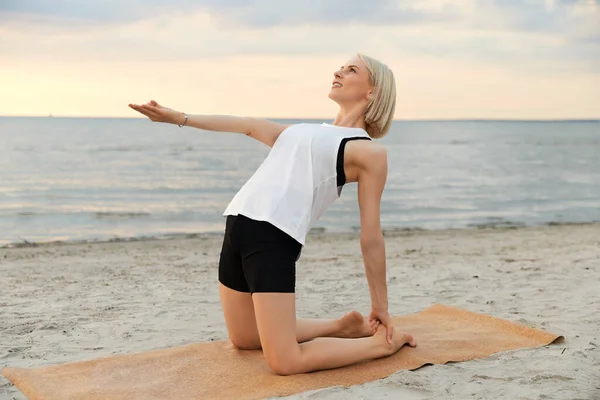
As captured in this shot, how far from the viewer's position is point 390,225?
13414 mm

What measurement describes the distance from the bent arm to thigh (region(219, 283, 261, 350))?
72 cm

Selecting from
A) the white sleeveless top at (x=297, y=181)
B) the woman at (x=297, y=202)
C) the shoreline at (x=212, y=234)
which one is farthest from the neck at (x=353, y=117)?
the shoreline at (x=212, y=234)

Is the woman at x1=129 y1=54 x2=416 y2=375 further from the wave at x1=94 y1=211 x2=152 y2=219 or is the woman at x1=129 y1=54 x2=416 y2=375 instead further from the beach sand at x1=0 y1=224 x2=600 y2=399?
the wave at x1=94 y1=211 x2=152 y2=219

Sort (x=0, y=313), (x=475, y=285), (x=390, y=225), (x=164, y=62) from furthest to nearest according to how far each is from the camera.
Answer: (x=164, y=62) → (x=390, y=225) → (x=475, y=285) → (x=0, y=313)

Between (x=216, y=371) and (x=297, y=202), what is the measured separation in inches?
41.7

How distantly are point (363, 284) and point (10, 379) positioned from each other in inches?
141

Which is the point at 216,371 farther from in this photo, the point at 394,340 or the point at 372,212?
the point at 372,212

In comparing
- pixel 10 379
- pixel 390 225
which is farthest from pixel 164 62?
pixel 10 379

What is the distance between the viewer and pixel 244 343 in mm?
4121

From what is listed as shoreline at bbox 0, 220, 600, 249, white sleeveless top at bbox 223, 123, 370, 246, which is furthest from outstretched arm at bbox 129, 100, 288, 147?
shoreline at bbox 0, 220, 600, 249

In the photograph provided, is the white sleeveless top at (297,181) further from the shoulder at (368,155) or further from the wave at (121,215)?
the wave at (121,215)

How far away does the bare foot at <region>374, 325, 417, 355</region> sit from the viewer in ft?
13.0

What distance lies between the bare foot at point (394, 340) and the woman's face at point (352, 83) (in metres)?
1.31

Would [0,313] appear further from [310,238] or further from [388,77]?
[310,238]
